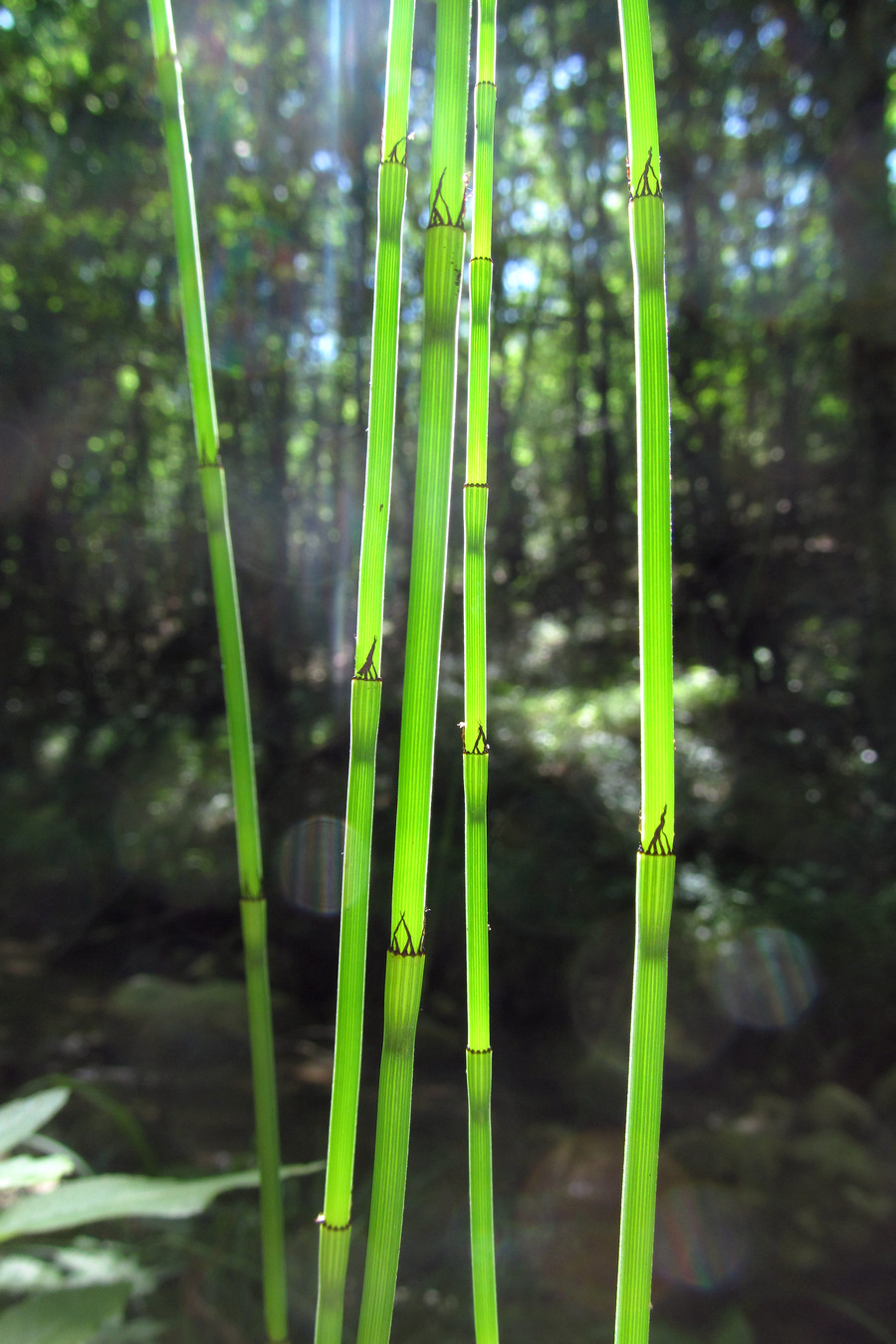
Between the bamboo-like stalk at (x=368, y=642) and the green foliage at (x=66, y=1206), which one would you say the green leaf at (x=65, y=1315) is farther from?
the bamboo-like stalk at (x=368, y=642)

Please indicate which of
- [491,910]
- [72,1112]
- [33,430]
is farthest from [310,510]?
[72,1112]

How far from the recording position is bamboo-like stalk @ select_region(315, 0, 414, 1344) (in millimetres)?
226

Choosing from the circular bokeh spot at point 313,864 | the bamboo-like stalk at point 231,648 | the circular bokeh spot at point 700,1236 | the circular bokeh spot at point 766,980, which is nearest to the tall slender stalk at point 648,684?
the bamboo-like stalk at point 231,648

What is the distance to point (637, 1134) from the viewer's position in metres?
0.22

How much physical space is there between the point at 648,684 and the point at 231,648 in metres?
A: 0.18

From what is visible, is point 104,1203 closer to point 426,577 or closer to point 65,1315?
point 65,1315

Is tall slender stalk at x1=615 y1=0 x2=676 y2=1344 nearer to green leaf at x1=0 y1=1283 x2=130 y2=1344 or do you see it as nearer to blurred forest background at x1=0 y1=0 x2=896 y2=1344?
green leaf at x1=0 y1=1283 x2=130 y2=1344

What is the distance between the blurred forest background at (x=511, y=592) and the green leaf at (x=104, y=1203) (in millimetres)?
1140

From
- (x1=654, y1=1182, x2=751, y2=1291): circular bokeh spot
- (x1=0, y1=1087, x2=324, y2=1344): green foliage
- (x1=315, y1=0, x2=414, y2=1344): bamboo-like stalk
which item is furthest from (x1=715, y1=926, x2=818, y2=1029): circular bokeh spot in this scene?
(x1=315, y1=0, x2=414, y2=1344): bamboo-like stalk

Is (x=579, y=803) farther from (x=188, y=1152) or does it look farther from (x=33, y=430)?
(x=33, y=430)

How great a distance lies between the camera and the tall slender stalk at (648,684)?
8.3 inches

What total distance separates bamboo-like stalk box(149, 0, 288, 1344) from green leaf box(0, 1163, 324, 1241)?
0.03 m

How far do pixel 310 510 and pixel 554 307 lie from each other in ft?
3.03

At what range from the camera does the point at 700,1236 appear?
128 centimetres
